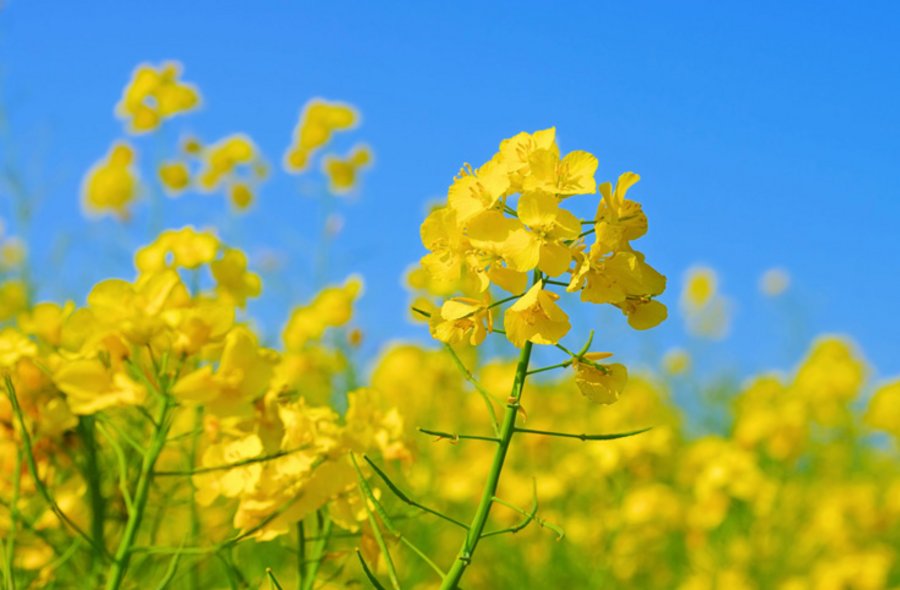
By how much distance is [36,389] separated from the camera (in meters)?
1.40

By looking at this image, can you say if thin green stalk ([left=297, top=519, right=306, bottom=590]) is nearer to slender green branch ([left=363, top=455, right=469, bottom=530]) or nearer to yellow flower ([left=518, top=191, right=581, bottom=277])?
slender green branch ([left=363, top=455, right=469, bottom=530])

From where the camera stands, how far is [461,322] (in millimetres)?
1003

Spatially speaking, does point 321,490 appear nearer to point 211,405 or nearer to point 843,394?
point 211,405

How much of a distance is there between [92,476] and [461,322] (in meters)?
0.74

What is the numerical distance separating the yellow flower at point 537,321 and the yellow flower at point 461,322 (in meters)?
0.05

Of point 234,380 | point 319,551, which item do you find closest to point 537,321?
point 234,380

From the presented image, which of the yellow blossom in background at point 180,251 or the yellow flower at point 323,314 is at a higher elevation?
the yellow flower at point 323,314

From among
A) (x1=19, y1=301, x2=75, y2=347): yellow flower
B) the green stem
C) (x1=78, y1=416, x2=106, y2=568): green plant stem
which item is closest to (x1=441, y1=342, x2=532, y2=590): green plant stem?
the green stem

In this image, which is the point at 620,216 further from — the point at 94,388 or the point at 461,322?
the point at 94,388

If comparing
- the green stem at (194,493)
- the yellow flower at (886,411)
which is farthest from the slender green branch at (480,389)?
the yellow flower at (886,411)

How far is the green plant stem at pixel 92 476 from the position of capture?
4.80 feet

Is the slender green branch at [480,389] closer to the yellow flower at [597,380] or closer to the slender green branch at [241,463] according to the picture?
the yellow flower at [597,380]

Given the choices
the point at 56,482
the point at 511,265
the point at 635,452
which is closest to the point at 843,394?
the point at 635,452

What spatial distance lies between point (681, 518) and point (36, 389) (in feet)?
7.39
